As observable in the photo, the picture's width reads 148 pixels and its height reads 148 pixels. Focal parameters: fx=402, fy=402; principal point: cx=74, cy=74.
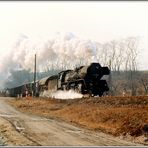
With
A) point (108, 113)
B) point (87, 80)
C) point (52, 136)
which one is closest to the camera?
point (52, 136)

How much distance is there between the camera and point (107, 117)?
28078 millimetres

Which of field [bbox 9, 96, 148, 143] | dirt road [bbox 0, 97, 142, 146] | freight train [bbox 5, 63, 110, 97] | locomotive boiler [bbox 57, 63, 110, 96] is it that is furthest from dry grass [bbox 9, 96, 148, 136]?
freight train [bbox 5, 63, 110, 97]

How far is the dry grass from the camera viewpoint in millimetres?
23952

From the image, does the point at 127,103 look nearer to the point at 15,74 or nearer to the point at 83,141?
the point at 83,141

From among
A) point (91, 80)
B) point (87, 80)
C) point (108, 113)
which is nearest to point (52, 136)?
point (108, 113)

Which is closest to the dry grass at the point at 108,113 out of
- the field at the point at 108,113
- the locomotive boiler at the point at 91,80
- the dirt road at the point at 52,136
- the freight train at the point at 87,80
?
the field at the point at 108,113

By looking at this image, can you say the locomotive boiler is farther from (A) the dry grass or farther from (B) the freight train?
(A) the dry grass

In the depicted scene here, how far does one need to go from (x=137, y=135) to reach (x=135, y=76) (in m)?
114

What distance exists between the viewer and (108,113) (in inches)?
1138

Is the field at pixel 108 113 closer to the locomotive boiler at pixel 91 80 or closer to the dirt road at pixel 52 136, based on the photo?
the dirt road at pixel 52 136

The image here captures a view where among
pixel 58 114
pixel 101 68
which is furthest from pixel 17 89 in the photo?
pixel 58 114

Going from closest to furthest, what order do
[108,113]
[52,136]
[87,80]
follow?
[52,136]
[108,113]
[87,80]

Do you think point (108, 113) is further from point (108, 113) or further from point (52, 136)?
point (52, 136)

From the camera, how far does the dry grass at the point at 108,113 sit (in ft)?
78.6
